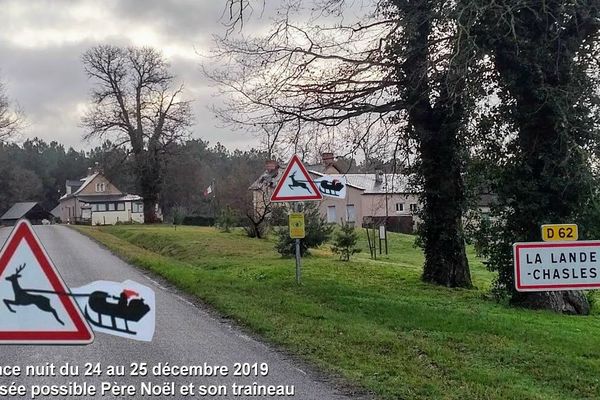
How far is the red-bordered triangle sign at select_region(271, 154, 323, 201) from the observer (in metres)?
13.4

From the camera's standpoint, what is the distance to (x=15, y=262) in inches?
132

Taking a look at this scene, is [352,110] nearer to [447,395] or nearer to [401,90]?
[401,90]

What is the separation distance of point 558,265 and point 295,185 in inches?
343

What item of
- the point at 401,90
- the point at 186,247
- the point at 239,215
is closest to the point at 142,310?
the point at 401,90

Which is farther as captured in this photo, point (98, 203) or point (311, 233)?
point (98, 203)

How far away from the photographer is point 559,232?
5.23 m

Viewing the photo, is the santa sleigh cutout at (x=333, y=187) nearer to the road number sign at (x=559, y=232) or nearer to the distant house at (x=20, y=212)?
the road number sign at (x=559, y=232)

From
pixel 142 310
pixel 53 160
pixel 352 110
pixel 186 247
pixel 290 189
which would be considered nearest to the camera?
pixel 142 310

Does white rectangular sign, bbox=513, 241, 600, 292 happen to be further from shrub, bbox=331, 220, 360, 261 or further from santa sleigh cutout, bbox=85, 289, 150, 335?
shrub, bbox=331, 220, 360, 261

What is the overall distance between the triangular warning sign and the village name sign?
314 centimetres

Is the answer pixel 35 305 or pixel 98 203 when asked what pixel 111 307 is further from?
pixel 98 203

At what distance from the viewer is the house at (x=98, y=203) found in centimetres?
7956

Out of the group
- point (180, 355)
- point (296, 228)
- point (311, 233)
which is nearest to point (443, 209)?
point (296, 228)

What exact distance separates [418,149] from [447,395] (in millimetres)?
11213
